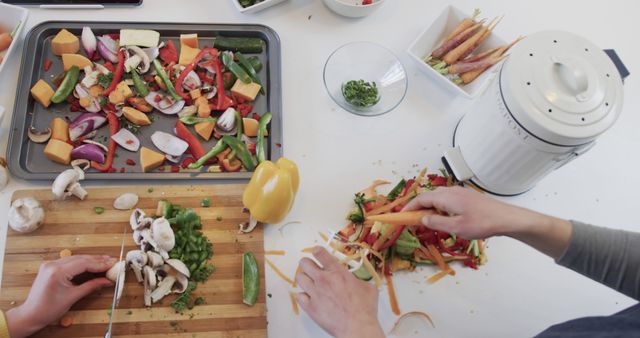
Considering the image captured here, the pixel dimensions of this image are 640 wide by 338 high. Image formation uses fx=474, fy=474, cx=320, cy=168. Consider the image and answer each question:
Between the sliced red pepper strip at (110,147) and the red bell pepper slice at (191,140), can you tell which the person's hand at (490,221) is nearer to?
the red bell pepper slice at (191,140)

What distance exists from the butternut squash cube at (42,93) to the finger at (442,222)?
3.20 ft

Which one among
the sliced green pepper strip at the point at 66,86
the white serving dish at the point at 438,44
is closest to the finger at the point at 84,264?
the sliced green pepper strip at the point at 66,86

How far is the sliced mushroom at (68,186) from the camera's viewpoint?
107 centimetres

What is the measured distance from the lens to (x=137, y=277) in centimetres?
105

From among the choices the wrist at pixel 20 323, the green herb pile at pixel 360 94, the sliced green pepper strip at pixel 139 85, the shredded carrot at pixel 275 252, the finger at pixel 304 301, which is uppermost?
the green herb pile at pixel 360 94

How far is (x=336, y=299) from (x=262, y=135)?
1.53 feet

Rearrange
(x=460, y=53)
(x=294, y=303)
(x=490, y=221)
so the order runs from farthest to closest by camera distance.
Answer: (x=460, y=53) < (x=294, y=303) < (x=490, y=221)

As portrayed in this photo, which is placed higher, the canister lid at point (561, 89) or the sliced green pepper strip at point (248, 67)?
the canister lid at point (561, 89)

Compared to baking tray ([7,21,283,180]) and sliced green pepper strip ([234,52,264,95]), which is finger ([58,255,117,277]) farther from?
sliced green pepper strip ([234,52,264,95])

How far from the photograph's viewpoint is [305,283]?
1.03 metres

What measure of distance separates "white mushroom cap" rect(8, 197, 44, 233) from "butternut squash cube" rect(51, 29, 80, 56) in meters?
0.43

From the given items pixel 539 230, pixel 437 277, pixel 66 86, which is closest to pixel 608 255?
pixel 539 230

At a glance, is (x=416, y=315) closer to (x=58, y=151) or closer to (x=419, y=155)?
(x=419, y=155)

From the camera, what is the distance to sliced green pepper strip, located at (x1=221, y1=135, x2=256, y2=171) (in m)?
1.20
